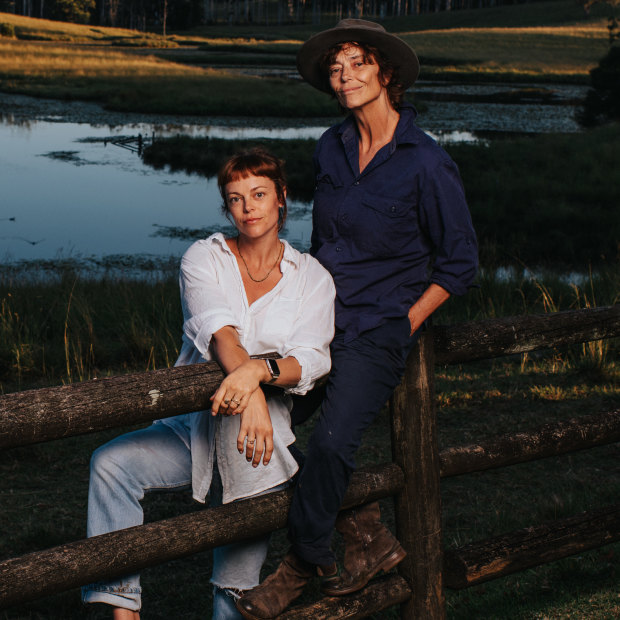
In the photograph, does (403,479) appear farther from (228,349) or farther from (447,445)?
(447,445)

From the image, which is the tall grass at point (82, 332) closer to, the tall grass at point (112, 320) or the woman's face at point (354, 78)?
the tall grass at point (112, 320)

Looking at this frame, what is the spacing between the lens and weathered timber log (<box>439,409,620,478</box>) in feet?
9.76

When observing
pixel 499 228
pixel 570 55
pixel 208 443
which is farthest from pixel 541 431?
pixel 570 55

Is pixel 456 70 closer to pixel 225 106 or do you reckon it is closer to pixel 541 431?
pixel 225 106

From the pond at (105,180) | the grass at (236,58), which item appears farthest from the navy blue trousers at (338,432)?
the grass at (236,58)

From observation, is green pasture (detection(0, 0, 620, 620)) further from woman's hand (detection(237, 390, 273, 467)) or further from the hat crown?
the hat crown

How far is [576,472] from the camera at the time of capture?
5.42 metres

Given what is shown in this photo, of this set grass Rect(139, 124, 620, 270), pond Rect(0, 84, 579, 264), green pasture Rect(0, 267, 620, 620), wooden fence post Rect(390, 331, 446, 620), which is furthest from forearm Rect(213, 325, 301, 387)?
pond Rect(0, 84, 579, 264)

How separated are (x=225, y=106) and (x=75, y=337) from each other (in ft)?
98.7

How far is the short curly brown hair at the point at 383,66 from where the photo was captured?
9.93ft

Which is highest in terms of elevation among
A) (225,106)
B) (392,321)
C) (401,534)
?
(225,106)

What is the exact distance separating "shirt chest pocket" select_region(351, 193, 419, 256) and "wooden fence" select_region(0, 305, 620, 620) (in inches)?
13.3

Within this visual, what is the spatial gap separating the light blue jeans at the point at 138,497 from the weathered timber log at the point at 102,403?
A: 26 centimetres

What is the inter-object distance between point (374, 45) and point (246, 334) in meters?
1.21
